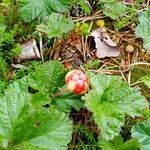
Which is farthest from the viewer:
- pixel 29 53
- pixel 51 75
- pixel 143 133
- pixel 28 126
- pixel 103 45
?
pixel 103 45

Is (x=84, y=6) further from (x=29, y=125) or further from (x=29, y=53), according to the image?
(x=29, y=125)

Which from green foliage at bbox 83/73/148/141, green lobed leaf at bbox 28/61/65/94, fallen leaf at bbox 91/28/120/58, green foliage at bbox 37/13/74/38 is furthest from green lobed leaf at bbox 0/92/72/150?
fallen leaf at bbox 91/28/120/58

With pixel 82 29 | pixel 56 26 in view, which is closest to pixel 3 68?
pixel 56 26

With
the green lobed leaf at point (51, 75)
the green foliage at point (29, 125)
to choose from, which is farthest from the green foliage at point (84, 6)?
the green foliage at point (29, 125)

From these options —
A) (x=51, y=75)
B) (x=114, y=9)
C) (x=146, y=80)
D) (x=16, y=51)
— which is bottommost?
(x=146, y=80)

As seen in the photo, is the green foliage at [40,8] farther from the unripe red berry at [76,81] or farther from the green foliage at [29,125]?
the green foliage at [29,125]

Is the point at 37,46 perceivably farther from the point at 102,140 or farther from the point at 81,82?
the point at 102,140

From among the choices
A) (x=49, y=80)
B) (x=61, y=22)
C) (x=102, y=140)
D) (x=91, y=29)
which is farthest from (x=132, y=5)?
(x=102, y=140)
